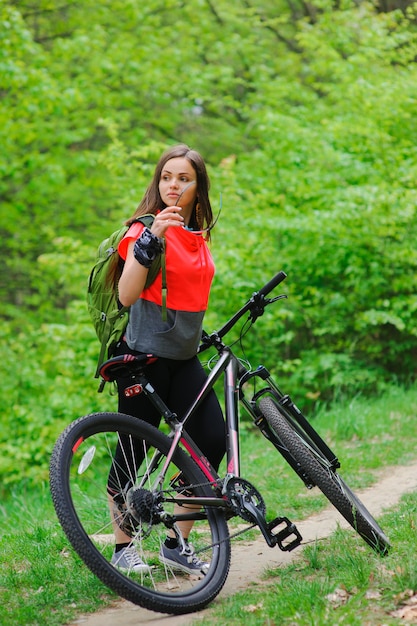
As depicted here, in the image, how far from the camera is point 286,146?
9.50 metres

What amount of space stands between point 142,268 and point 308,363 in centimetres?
605

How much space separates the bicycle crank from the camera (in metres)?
3.22

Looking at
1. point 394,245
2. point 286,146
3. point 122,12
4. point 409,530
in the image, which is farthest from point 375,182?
point 122,12

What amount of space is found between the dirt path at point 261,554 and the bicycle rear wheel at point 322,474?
1.06 ft

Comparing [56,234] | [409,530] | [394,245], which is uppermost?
[409,530]

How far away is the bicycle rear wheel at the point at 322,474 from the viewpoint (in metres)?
3.33

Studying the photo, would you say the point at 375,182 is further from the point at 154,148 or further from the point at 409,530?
the point at 409,530

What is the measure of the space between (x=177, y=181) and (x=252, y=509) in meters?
1.45

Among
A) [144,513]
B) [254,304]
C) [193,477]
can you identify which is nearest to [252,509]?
[193,477]

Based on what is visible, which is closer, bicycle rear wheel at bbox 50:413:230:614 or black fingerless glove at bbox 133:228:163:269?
bicycle rear wheel at bbox 50:413:230:614

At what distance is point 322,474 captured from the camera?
131 inches

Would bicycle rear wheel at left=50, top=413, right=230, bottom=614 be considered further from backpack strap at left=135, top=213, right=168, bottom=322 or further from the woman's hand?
the woman's hand

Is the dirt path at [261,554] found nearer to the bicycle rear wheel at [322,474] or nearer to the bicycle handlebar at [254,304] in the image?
the bicycle rear wheel at [322,474]

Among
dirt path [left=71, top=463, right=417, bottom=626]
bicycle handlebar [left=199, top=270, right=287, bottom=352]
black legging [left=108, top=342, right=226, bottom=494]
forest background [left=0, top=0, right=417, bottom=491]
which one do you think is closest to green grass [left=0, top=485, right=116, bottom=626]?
dirt path [left=71, top=463, right=417, bottom=626]
